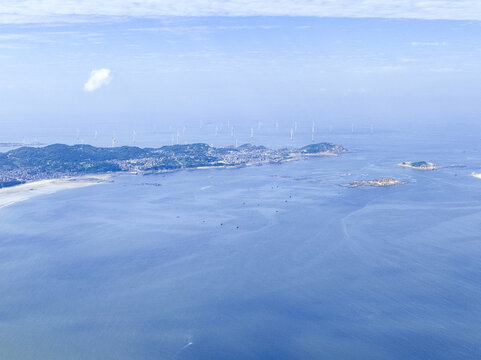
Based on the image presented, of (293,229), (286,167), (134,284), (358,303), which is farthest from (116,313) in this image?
(286,167)

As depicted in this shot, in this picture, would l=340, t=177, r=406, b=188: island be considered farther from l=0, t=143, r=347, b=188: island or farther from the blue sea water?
l=0, t=143, r=347, b=188: island

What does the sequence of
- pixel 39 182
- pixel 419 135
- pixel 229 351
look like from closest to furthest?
pixel 229 351 → pixel 39 182 → pixel 419 135

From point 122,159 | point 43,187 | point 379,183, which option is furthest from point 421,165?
point 43,187

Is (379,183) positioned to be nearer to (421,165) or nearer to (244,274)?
(421,165)

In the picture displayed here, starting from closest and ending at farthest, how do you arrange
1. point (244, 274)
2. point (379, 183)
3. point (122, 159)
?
point (244, 274)
point (379, 183)
point (122, 159)

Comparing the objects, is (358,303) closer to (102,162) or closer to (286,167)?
(286,167)

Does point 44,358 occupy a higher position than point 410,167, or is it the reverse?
point 410,167

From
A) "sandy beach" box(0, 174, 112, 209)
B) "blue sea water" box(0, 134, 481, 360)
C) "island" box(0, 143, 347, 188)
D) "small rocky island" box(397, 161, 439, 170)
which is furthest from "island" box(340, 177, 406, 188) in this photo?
"sandy beach" box(0, 174, 112, 209)
